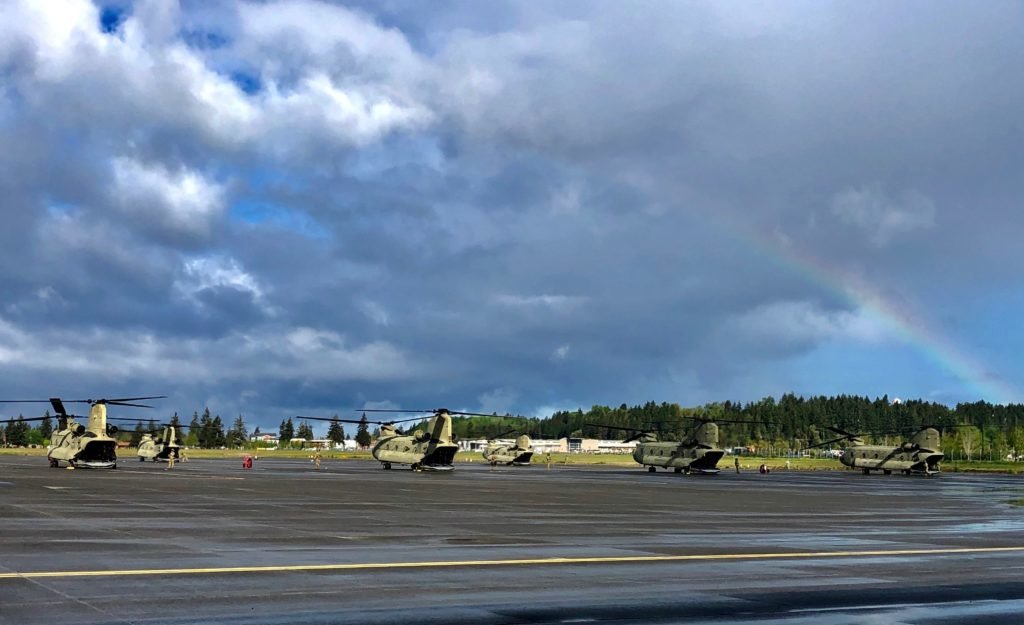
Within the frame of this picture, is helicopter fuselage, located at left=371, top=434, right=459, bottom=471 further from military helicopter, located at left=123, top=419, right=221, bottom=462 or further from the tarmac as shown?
the tarmac

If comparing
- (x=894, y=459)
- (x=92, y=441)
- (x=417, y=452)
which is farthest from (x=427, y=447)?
(x=894, y=459)

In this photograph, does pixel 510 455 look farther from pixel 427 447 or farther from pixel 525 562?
pixel 525 562

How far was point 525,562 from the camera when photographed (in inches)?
743

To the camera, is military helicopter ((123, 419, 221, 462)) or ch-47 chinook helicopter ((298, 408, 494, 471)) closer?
ch-47 chinook helicopter ((298, 408, 494, 471))

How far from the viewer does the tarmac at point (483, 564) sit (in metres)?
13.0

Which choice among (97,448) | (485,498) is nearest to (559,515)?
(485,498)

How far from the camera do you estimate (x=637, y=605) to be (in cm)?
1379

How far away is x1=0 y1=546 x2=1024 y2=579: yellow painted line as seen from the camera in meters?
15.6

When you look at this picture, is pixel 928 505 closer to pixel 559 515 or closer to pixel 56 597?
pixel 559 515

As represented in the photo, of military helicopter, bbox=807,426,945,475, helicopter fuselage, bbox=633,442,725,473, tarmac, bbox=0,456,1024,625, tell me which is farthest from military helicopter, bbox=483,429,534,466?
tarmac, bbox=0,456,1024,625

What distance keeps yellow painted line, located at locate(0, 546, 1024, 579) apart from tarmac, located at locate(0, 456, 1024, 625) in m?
0.06

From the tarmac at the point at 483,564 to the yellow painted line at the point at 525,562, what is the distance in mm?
57

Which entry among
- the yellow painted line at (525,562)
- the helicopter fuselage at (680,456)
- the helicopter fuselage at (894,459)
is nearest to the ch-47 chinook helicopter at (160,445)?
the helicopter fuselage at (680,456)

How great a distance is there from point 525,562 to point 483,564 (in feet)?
3.11
